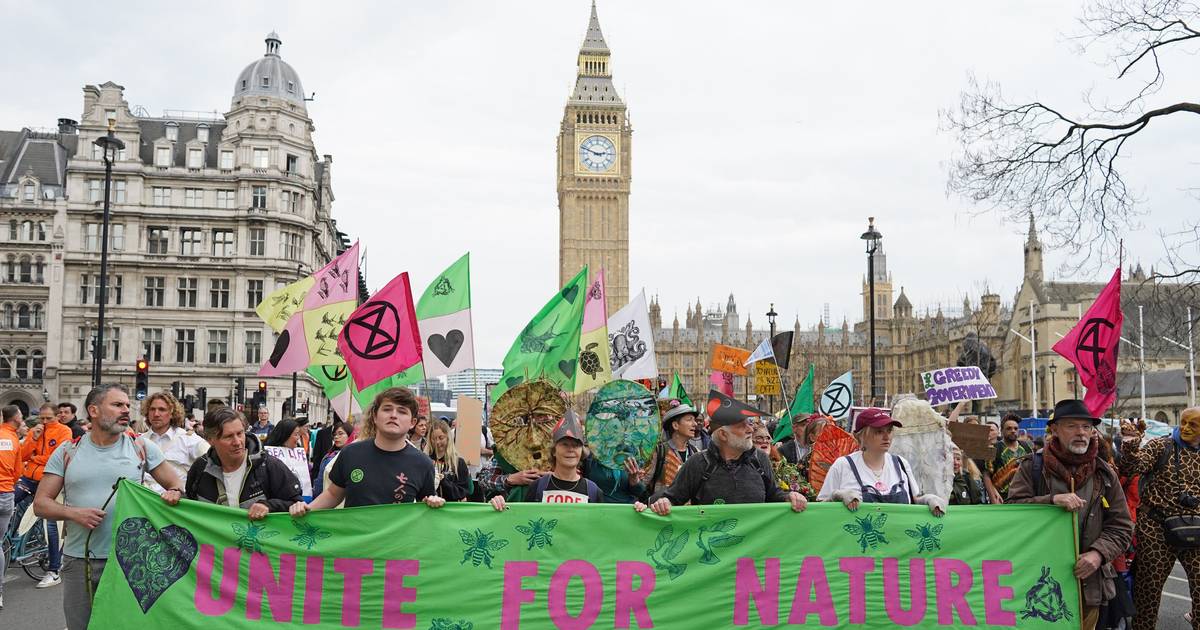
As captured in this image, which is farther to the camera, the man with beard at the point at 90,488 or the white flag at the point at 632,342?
the white flag at the point at 632,342

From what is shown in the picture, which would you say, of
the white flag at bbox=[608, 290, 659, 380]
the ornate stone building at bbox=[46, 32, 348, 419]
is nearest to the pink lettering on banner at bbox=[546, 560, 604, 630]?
the white flag at bbox=[608, 290, 659, 380]

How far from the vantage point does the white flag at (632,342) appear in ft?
53.1

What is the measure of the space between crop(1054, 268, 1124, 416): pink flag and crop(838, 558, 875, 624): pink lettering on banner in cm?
313

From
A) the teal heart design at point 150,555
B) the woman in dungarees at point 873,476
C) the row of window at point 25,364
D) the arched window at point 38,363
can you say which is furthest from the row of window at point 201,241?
the woman in dungarees at point 873,476

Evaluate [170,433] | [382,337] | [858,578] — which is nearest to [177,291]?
[170,433]

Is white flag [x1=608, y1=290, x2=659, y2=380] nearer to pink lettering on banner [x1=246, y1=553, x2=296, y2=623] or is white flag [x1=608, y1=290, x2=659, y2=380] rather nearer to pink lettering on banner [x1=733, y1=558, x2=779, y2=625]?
pink lettering on banner [x1=733, y1=558, x2=779, y2=625]

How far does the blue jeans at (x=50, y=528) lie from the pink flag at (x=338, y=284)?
390 cm

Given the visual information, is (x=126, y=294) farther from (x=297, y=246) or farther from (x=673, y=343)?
(x=673, y=343)

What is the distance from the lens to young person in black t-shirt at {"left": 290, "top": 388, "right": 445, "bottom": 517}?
6148mm

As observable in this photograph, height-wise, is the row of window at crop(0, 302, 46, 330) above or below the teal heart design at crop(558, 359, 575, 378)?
above

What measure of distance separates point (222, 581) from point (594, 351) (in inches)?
313

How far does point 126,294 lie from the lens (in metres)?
57.7

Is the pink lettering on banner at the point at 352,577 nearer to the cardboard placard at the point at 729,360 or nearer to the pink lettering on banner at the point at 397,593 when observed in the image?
the pink lettering on banner at the point at 397,593

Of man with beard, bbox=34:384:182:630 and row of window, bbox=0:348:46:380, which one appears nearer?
man with beard, bbox=34:384:182:630
